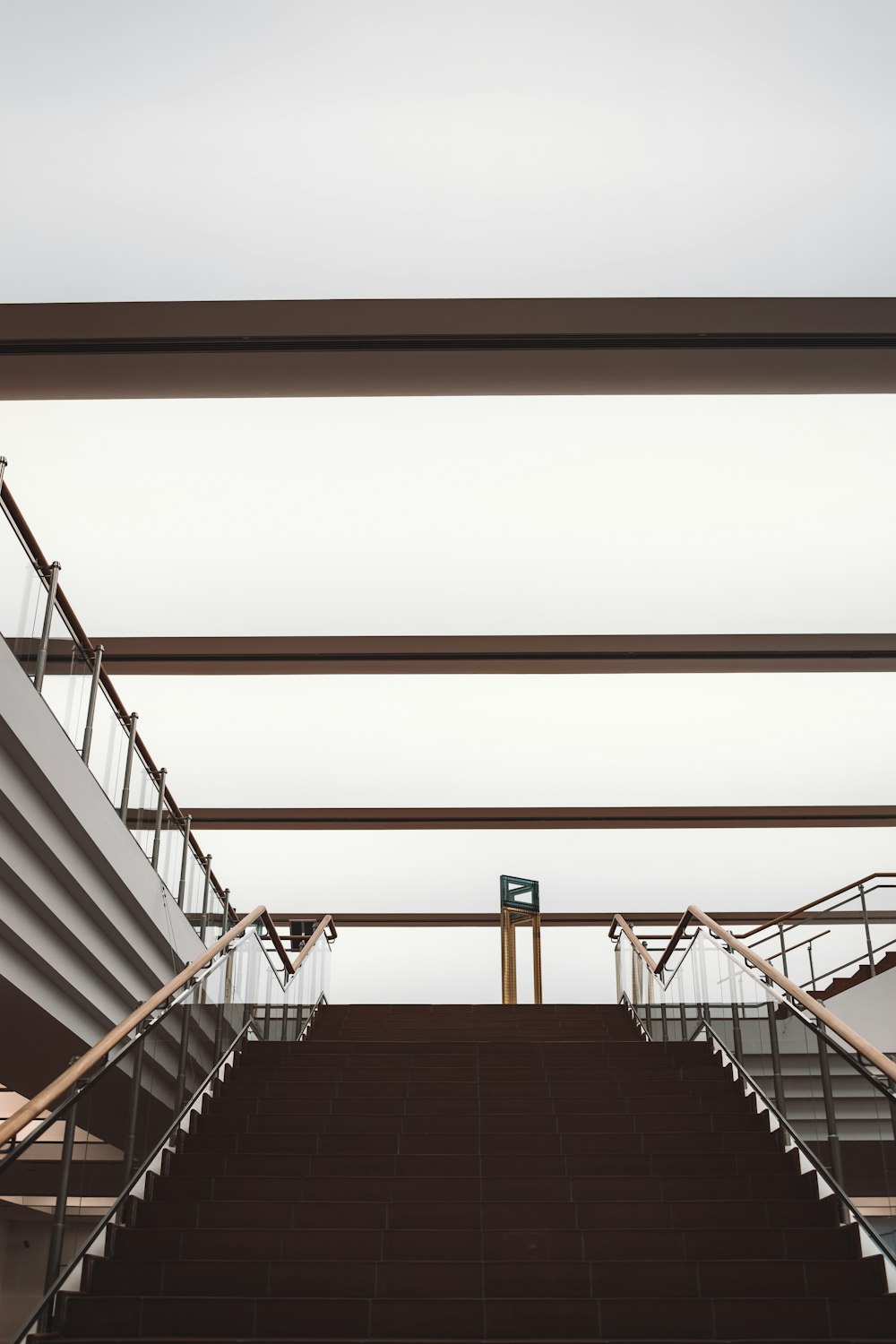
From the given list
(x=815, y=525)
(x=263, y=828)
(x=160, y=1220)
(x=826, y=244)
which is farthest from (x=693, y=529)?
(x=263, y=828)

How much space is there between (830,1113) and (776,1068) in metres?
1.02

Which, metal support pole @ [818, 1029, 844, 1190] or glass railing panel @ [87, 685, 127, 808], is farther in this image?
glass railing panel @ [87, 685, 127, 808]

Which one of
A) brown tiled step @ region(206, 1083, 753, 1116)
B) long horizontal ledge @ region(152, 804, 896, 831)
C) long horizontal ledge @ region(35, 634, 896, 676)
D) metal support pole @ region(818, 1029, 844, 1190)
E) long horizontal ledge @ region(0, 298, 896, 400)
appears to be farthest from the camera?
long horizontal ledge @ region(152, 804, 896, 831)

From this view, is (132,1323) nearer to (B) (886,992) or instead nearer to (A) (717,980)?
(A) (717,980)

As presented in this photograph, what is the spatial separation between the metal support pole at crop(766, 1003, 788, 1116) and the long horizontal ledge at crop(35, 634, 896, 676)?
409cm

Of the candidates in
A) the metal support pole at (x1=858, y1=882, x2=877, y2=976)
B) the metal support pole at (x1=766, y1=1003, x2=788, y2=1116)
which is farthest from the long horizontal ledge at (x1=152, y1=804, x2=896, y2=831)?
the metal support pole at (x1=766, y1=1003, x2=788, y2=1116)

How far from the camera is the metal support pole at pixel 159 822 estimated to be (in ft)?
31.0

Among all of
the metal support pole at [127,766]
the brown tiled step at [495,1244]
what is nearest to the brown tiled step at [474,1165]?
the brown tiled step at [495,1244]

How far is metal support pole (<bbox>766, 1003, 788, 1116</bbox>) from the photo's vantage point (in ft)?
22.4

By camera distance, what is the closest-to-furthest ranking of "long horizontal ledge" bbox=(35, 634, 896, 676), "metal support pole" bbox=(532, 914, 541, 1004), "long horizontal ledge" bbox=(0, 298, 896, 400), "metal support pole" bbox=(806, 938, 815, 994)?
"long horizontal ledge" bbox=(0, 298, 896, 400) < "long horizontal ledge" bbox=(35, 634, 896, 676) < "metal support pole" bbox=(806, 938, 815, 994) < "metal support pole" bbox=(532, 914, 541, 1004)

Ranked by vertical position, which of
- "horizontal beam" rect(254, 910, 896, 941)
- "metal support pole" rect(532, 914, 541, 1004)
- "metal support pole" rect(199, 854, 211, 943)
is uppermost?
"horizontal beam" rect(254, 910, 896, 941)

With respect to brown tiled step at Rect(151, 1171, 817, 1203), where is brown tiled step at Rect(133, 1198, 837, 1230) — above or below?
below

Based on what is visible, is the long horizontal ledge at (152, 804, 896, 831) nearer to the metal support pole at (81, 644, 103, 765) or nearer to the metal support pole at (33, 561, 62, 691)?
the metal support pole at (81, 644, 103, 765)

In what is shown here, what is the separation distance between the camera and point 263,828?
1505cm
